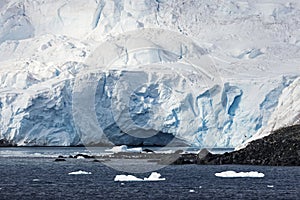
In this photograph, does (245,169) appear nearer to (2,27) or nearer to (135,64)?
(135,64)

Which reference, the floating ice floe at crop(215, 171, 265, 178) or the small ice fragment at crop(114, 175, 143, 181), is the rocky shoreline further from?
the small ice fragment at crop(114, 175, 143, 181)

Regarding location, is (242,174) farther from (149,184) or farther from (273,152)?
(273,152)

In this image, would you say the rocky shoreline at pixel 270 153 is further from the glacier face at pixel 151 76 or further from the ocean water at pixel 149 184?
the glacier face at pixel 151 76

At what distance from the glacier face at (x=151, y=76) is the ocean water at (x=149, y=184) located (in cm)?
1334

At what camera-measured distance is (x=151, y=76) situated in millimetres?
73250

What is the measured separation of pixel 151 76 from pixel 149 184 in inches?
1436

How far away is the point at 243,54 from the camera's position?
85.6 metres

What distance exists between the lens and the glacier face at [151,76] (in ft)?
223

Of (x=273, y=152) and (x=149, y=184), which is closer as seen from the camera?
(x=149, y=184)

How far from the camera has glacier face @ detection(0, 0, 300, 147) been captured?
67875mm

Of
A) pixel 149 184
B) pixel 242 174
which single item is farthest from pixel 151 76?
pixel 149 184

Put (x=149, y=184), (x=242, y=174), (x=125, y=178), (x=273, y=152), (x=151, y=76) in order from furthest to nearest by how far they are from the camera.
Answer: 1. (x=151, y=76)
2. (x=273, y=152)
3. (x=242, y=174)
4. (x=125, y=178)
5. (x=149, y=184)

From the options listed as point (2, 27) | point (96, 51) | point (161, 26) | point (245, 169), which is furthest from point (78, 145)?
point (245, 169)

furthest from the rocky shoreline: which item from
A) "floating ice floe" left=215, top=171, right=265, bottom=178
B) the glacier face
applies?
"floating ice floe" left=215, top=171, right=265, bottom=178
